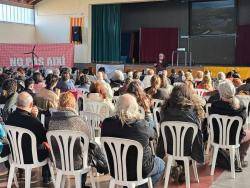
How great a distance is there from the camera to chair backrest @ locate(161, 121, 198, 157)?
363 centimetres

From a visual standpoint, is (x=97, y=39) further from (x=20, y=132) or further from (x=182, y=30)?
(x=20, y=132)

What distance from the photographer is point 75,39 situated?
1678 centimetres

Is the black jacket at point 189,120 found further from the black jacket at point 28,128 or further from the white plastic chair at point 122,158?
the black jacket at point 28,128

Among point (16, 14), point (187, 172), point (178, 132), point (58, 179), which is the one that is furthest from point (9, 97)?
point (16, 14)

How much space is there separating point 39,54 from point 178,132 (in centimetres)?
1226

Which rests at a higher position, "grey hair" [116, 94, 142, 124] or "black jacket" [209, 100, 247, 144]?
"grey hair" [116, 94, 142, 124]

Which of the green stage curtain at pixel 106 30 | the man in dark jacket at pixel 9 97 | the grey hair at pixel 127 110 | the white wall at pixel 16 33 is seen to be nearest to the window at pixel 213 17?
the green stage curtain at pixel 106 30

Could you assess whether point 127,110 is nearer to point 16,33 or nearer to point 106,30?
point 106,30

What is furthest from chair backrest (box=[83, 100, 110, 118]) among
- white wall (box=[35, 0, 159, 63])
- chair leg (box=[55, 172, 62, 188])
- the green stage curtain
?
the green stage curtain

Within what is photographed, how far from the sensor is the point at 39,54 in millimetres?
15141

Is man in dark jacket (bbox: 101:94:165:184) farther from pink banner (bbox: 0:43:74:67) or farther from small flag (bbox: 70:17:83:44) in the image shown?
small flag (bbox: 70:17:83:44)

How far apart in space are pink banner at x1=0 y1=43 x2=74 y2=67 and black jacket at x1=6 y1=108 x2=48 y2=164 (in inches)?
465

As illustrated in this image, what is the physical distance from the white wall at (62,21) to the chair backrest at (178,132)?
1293 cm

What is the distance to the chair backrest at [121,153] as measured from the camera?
2.96 meters
